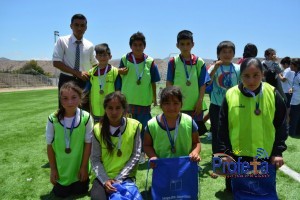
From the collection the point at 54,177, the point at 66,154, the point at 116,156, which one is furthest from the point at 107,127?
the point at 54,177

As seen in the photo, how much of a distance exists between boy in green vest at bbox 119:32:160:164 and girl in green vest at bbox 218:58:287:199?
6.24 feet

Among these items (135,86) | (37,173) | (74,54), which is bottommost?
(37,173)

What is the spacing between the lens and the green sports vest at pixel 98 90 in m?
4.70

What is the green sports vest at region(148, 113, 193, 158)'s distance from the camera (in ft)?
11.6

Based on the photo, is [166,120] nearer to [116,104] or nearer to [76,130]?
[116,104]

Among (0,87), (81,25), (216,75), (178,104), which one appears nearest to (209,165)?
(216,75)

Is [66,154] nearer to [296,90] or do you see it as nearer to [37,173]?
[37,173]

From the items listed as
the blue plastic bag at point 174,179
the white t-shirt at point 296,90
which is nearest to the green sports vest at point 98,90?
the blue plastic bag at point 174,179

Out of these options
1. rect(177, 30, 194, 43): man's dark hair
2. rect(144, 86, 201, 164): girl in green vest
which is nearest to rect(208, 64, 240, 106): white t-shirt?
rect(177, 30, 194, 43): man's dark hair

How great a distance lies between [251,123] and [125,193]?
4.92 ft

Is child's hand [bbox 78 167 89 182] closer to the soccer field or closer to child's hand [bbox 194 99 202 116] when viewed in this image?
the soccer field

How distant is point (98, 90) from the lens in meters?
4.70

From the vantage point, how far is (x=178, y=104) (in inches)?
138

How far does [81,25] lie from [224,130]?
9.80 ft
